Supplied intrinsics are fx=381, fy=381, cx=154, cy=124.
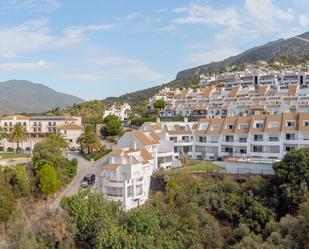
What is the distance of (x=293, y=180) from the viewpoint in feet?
114

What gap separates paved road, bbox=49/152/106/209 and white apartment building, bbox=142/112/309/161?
356 inches

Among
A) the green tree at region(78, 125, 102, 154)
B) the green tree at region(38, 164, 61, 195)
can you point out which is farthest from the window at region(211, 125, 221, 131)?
the green tree at region(38, 164, 61, 195)

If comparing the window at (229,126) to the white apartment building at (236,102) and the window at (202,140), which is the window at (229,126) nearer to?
the window at (202,140)

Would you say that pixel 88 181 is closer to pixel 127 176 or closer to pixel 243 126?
pixel 127 176

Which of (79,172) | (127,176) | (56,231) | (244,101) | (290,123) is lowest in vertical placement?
(56,231)

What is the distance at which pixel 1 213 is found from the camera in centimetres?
3578

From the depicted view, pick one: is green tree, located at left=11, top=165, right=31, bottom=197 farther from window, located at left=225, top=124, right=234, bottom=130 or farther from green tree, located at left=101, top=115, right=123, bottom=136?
green tree, located at left=101, top=115, right=123, bottom=136

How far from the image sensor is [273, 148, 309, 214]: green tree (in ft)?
113

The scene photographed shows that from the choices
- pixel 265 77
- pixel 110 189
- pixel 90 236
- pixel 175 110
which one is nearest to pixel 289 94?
pixel 175 110

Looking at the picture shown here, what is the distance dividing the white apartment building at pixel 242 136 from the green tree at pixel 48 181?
15158 mm

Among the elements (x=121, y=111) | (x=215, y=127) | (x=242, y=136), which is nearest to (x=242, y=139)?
(x=242, y=136)

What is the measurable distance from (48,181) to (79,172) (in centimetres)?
884

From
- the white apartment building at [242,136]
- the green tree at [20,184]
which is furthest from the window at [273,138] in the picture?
the green tree at [20,184]

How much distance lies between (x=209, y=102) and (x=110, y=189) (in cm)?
4550
